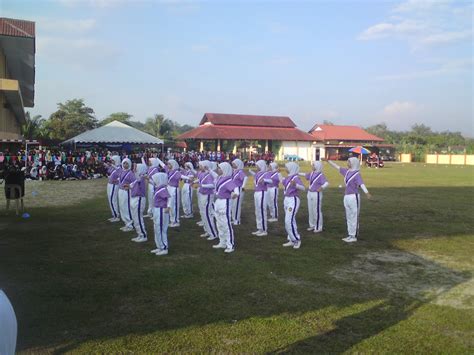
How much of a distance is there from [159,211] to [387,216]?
8.19 metres

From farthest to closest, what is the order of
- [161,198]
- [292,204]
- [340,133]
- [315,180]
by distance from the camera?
1. [340,133]
2. [315,180]
3. [292,204]
4. [161,198]

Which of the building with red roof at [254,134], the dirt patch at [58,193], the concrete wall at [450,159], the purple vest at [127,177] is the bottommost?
the dirt patch at [58,193]

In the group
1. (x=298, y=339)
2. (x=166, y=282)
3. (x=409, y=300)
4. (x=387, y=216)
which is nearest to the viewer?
(x=298, y=339)

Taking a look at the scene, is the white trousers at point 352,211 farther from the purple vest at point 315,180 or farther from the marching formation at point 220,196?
the purple vest at point 315,180

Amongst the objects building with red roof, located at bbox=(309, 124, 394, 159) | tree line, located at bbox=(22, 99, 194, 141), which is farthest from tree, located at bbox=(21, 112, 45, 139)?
building with red roof, located at bbox=(309, 124, 394, 159)

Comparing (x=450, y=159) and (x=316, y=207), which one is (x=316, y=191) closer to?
(x=316, y=207)

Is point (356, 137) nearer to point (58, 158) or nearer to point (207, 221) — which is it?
point (58, 158)

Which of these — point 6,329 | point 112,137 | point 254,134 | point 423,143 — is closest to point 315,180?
point 6,329

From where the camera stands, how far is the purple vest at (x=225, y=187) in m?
8.76

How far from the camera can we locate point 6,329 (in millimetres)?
2252

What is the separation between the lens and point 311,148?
5544cm

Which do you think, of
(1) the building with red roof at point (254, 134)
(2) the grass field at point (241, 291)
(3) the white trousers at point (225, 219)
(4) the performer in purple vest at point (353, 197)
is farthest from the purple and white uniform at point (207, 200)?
(1) the building with red roof at point (254, 134)

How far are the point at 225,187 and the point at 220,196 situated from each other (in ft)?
0.72

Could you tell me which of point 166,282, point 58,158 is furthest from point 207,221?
point 58,158
